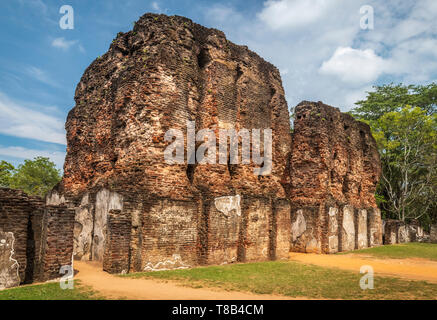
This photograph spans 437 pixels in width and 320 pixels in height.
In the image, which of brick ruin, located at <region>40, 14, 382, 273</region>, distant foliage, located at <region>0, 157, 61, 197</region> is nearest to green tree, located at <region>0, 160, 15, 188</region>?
distant foliage, located at <region>0, 157, 61, 197</region>

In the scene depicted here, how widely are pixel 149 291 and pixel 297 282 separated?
3.34m

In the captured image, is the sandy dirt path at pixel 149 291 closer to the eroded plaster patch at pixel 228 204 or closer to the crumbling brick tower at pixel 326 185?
the eroded plaster patch at pixel 228 204

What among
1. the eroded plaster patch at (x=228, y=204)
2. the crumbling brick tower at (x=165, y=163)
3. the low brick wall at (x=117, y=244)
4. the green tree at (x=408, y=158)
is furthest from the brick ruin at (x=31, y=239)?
the green tree at (x=408, y=158)

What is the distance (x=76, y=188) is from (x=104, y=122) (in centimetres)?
302

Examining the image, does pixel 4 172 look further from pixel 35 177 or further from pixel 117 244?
pixel 117 244

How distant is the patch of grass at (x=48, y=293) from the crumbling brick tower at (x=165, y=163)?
72.2 inches

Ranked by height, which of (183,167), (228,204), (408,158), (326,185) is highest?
(408,158)

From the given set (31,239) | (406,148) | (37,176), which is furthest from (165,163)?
(37,176)

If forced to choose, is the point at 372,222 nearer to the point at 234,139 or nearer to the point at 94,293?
the point at 234,139

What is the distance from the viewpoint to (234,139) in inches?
473

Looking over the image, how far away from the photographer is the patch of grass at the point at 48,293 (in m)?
5.57

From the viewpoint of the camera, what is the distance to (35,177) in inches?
1275

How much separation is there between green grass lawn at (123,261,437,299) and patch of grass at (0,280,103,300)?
1.74 meters

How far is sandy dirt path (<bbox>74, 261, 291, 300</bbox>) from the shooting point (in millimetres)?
5742
